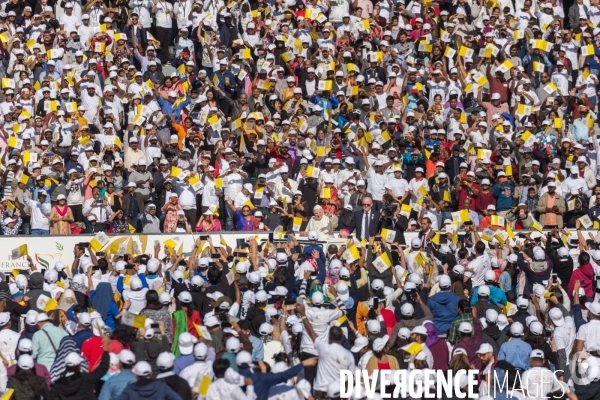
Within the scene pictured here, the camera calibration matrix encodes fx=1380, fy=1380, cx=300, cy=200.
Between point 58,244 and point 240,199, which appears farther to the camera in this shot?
point 240,199

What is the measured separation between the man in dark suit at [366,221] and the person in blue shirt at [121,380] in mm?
9357

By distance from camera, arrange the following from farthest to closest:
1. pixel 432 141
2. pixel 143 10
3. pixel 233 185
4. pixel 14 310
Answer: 1. pixel 143 10
2. pixel 432 141
3. pixel 233 185
4. pixel 14 310

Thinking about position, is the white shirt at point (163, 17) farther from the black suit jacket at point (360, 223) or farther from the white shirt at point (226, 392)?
the white shirt at point (226, 392)

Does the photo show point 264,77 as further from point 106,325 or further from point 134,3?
point 106,325

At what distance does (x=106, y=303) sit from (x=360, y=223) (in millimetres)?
6152

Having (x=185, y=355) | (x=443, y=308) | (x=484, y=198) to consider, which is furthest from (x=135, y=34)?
(x=185, y=355)

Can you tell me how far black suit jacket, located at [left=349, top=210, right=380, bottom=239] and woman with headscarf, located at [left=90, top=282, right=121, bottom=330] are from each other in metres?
5.85

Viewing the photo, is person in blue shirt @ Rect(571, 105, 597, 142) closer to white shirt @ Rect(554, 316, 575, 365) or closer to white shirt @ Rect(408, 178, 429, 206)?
white shirt @ Rect(408, 178, 429, 206)

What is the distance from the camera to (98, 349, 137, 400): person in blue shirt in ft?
52.0

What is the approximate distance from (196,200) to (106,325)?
22.4ft

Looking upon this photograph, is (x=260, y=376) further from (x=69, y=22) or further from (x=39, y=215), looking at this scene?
(x=69, y=22)

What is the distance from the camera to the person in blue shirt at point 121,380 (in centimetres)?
1584

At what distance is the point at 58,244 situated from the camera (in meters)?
24.6

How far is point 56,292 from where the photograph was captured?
811 inches
